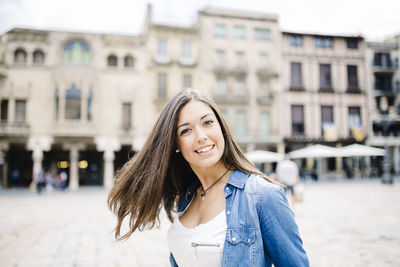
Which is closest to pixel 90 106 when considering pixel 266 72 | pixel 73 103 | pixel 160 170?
pixel 73 103

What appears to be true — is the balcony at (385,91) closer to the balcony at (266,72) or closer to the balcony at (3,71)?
the balcony at (266,72)

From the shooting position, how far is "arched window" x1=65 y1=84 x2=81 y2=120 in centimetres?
2277

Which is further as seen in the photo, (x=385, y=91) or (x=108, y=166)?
(x=385, y=91)

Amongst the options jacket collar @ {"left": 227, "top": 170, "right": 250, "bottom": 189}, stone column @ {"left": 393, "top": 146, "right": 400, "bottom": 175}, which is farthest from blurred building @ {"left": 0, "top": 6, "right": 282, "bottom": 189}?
jacket collar @ {"left": 227, "top": 170, "right": 250, "bottom": 189}

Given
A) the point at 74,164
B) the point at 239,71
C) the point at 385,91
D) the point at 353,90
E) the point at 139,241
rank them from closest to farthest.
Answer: the point at 139,241 → the point at 74,164 → the point at 239,71 → the point at 353,90 → the point at 385,91

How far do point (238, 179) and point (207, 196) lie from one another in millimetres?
337

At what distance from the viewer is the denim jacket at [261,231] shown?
1.42 m

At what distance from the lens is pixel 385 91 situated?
30922 mm

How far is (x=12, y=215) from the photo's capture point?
9.87m

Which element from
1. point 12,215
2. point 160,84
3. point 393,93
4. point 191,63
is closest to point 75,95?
point 160,84

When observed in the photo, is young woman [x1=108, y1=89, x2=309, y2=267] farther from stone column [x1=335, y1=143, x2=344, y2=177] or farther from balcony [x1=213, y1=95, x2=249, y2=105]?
stone column [x1=335, y1=143, x2=344, y2=177]

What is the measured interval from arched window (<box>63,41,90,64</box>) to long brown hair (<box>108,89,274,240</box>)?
2362cm

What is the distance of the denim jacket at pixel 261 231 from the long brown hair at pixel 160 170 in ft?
0.77

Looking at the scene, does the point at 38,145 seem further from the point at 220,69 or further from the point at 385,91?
the point at 385,91
